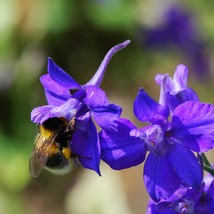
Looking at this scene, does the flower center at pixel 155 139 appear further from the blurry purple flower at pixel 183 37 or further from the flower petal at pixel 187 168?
the blurry purple flower at pixel 183 37

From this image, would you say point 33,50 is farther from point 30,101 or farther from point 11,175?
point 11,175

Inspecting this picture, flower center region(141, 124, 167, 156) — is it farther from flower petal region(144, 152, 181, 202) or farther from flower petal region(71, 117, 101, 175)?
flower petal region(71, 117, 101, 175)

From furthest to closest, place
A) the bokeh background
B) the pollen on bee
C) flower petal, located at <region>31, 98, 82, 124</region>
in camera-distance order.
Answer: the bokeh background
the pollen on bee
flower petal, located at <region>31, 98, 82, 124</region>

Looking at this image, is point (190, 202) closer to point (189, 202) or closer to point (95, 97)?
point (189, 202)

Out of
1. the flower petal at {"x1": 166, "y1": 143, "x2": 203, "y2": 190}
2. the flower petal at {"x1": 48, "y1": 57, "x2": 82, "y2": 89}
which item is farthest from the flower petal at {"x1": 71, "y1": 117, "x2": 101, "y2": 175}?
the flower petal at {"x1": 166, "y1": 143, "x2": 203, "y2": 190}

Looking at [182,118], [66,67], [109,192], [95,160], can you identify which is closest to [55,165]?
[95,160]

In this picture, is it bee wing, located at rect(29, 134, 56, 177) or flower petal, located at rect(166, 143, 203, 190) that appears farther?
bee wing, located at rect(29, 134, 56, 177)
